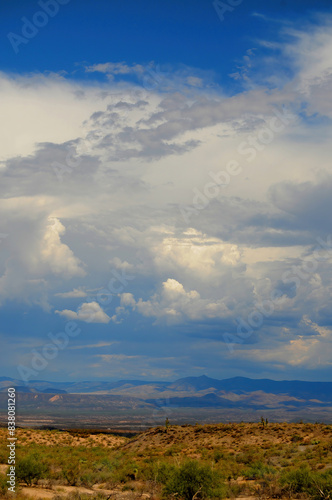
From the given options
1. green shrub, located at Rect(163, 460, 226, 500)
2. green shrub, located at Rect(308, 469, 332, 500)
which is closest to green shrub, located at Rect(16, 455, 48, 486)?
green shrub, located at Rect(163, 460, 226, 500)

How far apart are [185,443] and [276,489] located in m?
29.3

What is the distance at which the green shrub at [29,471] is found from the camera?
33.4 metres

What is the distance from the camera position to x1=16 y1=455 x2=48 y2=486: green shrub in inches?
1315

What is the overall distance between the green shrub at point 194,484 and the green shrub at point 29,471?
1002 cm

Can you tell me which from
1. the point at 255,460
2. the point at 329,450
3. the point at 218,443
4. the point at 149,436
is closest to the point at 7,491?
the point at 255,460

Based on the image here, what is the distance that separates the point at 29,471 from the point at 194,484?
1193 cm

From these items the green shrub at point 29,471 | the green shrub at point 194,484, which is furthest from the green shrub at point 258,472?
the green shrub at point 29,471

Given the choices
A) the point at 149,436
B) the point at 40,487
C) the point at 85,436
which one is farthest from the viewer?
the point at 85,436

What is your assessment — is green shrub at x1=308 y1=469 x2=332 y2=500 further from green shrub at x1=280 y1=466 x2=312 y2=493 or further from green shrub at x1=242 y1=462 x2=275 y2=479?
green shrub at x1=242 y1=462 x2=275 y2=479

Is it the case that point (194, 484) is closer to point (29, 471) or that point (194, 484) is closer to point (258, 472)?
point (258, 472)

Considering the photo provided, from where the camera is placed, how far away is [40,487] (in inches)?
1319

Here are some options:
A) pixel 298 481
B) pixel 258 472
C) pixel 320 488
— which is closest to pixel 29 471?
pixel 258 472

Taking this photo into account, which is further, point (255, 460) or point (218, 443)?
point (218, 443)

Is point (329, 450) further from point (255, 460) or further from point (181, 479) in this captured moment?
point (181, 479)
